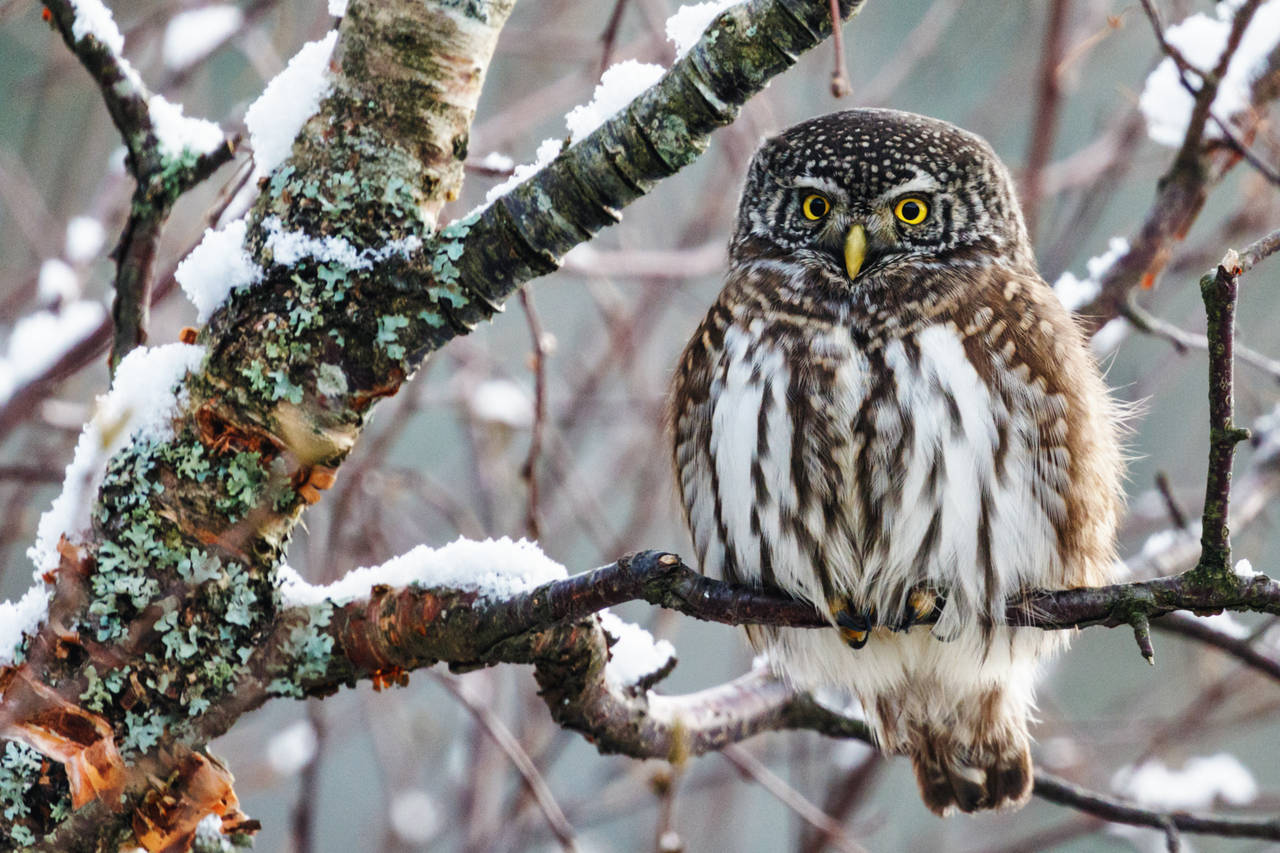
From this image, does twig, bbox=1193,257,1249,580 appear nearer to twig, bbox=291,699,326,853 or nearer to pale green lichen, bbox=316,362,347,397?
pale green lichen, bbox=316,362,347,397

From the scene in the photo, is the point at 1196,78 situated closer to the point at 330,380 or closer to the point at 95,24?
the point at 330,380

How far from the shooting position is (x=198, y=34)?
305 centimetres

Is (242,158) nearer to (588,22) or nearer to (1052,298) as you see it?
(1052,298)

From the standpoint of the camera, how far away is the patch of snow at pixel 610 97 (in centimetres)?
179

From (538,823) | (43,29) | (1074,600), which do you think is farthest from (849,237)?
(43,29)

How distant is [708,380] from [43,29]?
5.02 meters

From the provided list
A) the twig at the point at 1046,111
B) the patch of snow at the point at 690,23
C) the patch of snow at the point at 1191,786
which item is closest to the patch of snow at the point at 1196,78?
the twig at the point at 1046,111

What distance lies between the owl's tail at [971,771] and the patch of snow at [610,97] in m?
1.68

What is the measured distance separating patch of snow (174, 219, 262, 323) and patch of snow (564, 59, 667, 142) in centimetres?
51

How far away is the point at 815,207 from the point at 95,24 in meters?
1.45

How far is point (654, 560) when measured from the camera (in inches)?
68.3

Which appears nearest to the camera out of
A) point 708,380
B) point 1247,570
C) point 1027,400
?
point 1247,570

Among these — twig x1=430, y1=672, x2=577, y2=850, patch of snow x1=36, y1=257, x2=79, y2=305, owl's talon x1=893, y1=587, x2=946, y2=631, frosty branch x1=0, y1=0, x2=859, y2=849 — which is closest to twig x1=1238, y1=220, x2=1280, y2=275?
frosty branch x1=0, y1=0, x2=859, y2=849

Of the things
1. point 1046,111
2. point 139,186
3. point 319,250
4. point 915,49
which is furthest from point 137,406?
point 915,49
